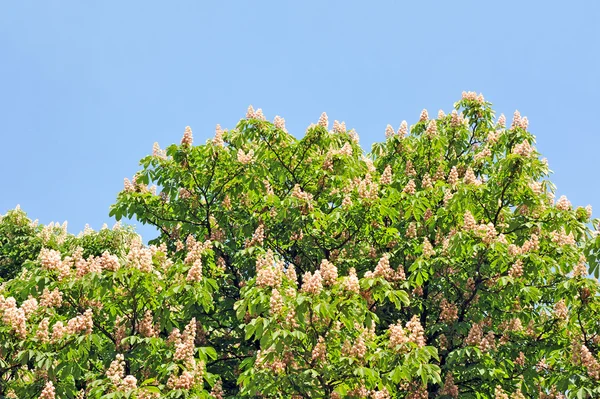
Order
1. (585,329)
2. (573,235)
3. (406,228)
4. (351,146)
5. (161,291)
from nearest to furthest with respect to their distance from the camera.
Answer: (161,291) < (585,329) < (573,235) < (406,228) < (351,146)

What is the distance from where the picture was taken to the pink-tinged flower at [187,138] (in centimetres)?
1371

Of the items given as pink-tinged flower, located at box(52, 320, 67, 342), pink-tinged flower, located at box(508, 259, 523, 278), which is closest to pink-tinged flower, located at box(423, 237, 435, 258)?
pink-tinged flower, located at box(508, 259, 523, 278)

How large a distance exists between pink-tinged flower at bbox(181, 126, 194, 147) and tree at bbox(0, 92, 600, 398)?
1.2 inches

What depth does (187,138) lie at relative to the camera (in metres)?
13.7

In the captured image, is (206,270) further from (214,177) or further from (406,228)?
(406,228)

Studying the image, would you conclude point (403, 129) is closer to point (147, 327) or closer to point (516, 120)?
point (516, 120)

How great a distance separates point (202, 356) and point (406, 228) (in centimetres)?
537

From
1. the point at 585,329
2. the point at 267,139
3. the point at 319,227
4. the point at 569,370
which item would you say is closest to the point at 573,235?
the point at 585,329

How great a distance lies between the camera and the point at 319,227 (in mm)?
13281

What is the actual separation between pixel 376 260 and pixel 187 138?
15.5ft

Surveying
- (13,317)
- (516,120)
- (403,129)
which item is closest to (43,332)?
(13,317)

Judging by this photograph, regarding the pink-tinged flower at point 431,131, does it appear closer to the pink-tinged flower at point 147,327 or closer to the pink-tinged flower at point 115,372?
the pink-tinged flower at point 147,327

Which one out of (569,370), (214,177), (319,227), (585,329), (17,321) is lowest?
(17,321)

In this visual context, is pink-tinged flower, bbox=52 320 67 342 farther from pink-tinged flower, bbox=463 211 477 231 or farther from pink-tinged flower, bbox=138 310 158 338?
pink-tinged flower, bbox=463 211 477 231
